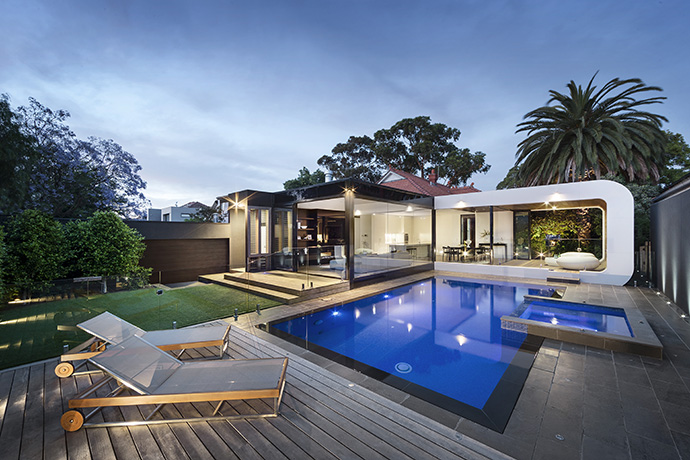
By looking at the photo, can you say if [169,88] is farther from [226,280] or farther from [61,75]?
[226,280]

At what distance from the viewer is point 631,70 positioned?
50.5 ft

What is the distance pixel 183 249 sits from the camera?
10.8m

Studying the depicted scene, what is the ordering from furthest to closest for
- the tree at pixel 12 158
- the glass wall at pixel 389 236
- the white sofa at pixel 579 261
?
the white sofa at pixel 579 261, the glass wall at pixel 389 236, the tree at pixel 12 158

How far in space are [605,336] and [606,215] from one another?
26.1 feet

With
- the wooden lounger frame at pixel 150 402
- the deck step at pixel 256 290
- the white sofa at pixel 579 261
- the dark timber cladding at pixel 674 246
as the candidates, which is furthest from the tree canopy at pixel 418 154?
the wooden lounger frame at pixel 150 402

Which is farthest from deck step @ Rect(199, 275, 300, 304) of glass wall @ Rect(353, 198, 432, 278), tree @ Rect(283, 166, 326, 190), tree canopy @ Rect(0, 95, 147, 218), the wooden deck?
tree @ Rect(283, 166, 326, 190)

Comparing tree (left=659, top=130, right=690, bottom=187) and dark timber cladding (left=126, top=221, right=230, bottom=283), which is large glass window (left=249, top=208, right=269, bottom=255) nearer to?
dark timber cladding (left=126, top=221, right=230, bottom=283)

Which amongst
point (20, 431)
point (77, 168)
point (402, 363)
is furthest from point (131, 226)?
point (402, 363)

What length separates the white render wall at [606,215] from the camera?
9.44 m

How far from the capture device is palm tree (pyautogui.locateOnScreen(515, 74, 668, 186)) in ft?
43.7

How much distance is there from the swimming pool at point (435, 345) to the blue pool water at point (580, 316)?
0.67 m

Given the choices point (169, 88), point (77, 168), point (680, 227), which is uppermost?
point (169, 88)

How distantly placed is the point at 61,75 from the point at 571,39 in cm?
2081

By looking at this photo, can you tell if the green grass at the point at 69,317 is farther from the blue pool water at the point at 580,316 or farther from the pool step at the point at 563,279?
the pool step at the point at 563,279
